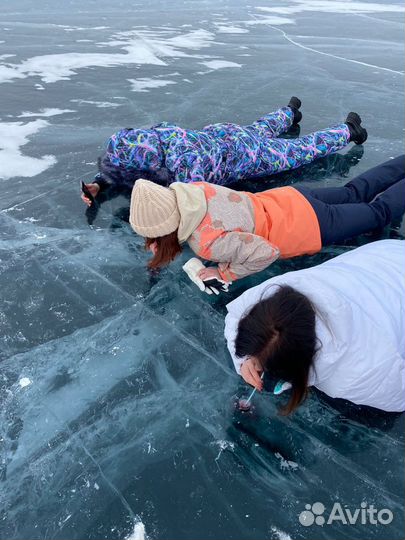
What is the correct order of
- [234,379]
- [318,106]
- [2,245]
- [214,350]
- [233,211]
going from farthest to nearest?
[318,106] < [2,245] < [233,211] < [214,350] < [234,379]

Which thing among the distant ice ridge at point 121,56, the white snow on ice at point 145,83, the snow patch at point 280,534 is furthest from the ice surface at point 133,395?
the distant ice ridge at point 121,56

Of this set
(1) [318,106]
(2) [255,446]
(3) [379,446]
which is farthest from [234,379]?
Answer: (1) [318,106]

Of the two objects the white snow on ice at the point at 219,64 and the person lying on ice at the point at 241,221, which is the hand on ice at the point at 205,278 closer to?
the person lying on ice at the point at 241,221

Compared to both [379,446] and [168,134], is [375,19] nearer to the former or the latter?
[168,134]

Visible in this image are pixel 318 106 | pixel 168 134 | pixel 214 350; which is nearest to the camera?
pixel 214 350

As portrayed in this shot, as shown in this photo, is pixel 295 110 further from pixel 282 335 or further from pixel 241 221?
pixel 282 335

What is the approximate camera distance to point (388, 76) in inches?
191

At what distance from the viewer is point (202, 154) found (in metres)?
2.60

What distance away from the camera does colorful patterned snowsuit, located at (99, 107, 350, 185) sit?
101 inches

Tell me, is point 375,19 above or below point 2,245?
above

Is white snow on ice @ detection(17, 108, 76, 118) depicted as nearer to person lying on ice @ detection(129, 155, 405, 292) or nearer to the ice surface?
the ice surface

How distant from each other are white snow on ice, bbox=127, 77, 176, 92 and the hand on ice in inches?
126

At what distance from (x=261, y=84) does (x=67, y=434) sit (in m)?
4.30

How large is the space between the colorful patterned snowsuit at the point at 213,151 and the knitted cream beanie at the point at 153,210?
77cm
